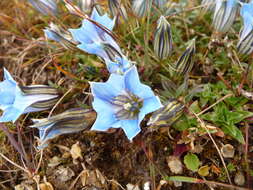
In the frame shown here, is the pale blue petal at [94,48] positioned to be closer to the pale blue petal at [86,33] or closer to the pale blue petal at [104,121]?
the pale blue petal at [86,33]

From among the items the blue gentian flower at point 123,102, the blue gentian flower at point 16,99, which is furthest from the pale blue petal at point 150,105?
the blue gentian flower at point 16,99

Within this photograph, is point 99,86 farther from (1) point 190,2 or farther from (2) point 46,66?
(1) point 190,2

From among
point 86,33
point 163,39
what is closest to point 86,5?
point 86,33

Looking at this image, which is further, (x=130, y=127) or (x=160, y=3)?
(x=160, y=3)

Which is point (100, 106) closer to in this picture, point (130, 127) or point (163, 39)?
point (130, 127)

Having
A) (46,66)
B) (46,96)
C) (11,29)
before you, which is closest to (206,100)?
(46,96)
